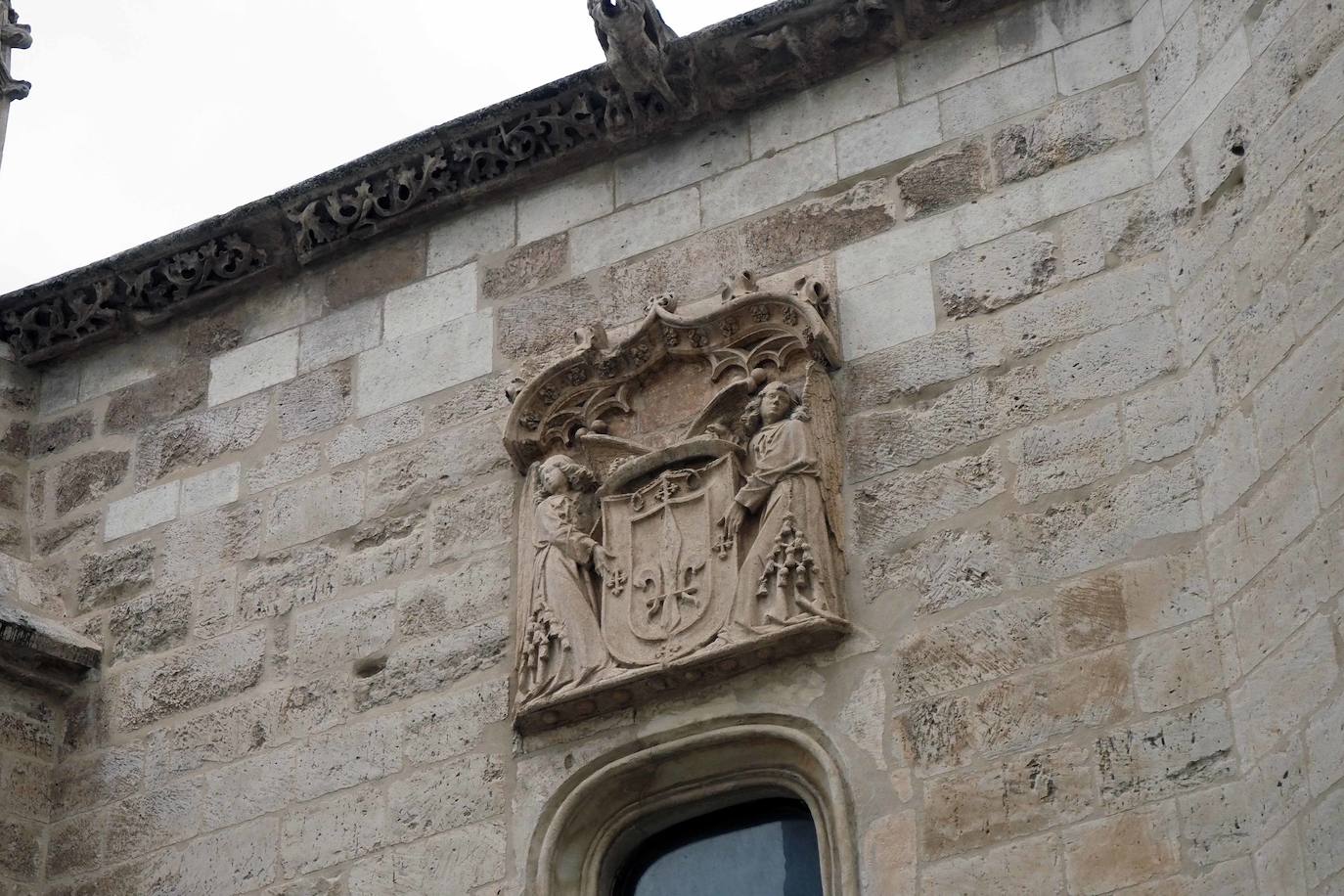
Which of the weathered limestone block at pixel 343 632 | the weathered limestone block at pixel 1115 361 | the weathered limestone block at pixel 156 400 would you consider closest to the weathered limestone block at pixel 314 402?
the weathered limestone block at pixel 156 400

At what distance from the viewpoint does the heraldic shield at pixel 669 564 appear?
Answer: 7.57 meters

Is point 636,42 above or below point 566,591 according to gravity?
above

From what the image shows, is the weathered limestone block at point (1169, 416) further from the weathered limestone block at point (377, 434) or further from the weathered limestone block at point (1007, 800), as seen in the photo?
the weathered limestone block at point (377, 434)

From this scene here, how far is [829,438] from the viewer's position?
309 inches

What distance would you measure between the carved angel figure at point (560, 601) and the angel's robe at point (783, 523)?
1.69 ft

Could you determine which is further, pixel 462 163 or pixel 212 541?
pixel 462 163

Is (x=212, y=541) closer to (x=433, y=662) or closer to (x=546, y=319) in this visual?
(x=433, y=662)

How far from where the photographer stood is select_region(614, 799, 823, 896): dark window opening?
293 inches

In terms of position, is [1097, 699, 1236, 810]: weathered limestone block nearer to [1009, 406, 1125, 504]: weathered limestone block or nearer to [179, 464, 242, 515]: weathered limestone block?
[1009, 406, 1125, 504]: weathered limestone block

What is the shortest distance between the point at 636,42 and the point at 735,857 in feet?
9.60

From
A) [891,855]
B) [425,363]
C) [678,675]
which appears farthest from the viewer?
[425,363]

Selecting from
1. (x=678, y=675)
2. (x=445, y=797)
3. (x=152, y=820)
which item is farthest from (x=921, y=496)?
(x=152, y=820)

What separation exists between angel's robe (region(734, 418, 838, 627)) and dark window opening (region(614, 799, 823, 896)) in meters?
0.62

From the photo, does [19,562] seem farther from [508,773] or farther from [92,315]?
[508,773]
